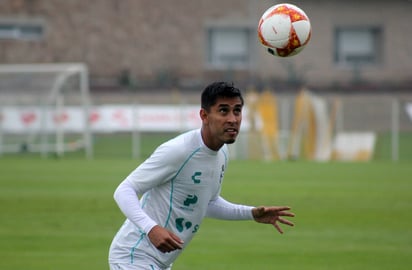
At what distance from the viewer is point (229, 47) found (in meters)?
52.6

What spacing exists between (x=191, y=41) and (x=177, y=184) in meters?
44.9

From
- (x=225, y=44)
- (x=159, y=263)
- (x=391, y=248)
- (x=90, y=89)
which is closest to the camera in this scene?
(x=159, y=263)

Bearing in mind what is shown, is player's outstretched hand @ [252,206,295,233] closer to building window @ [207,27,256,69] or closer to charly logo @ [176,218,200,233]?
charly logo @ [176,218,200,233]

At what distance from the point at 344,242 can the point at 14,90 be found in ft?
78.8

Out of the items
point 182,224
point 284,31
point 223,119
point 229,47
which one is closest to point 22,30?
point 229,47

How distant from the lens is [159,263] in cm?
730

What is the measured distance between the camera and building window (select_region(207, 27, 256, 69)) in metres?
52.2

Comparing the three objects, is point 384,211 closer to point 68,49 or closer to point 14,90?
point 14,90

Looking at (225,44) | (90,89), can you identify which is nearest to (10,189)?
(90,89)

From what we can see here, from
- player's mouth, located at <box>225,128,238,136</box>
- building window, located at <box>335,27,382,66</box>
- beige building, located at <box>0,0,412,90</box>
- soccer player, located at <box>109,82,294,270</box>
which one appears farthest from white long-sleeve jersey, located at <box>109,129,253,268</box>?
building window, located at <box>335,27,382,66</box>

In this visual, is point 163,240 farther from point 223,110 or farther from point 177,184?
point 223,110

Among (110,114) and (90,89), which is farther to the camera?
(90,89)

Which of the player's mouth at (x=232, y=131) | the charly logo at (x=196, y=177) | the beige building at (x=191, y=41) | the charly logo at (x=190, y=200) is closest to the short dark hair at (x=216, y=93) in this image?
the player's mouth at (x=232, y=131)

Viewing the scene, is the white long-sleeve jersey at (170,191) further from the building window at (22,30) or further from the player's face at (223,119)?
the building window at (22,30)
